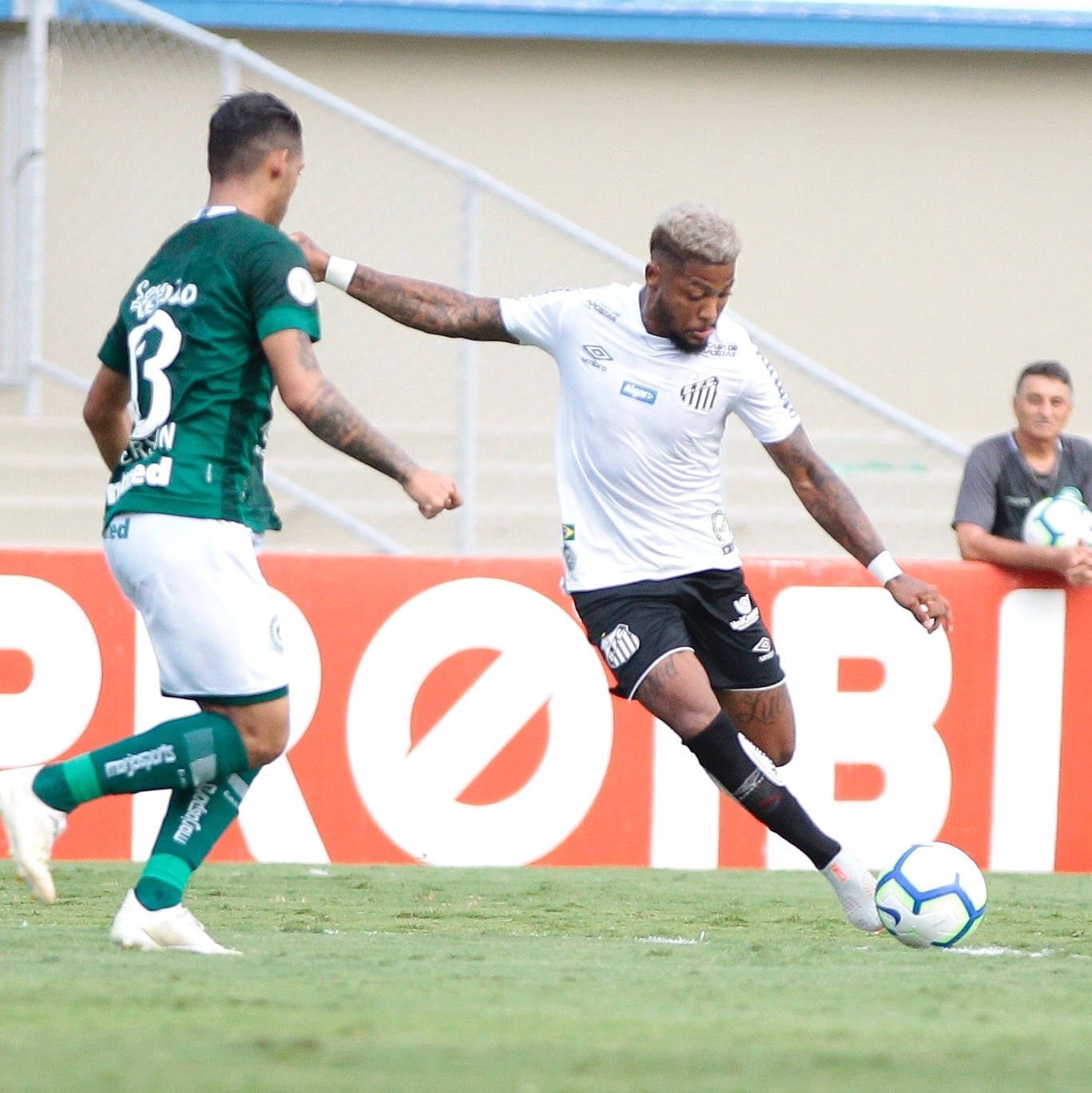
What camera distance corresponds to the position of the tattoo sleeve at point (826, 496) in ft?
18.7

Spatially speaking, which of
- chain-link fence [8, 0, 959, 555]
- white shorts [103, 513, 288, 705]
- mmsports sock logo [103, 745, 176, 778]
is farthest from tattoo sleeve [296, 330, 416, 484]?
chain-link fence [8, 0, 959, 555]

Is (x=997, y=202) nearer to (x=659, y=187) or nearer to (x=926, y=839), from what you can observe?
(x=659, y=187)

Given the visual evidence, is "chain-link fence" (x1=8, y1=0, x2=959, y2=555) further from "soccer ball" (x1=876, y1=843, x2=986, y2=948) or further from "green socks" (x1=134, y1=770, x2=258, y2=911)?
"green socks" (x1=134, y1=770, x2=258, y2=911)

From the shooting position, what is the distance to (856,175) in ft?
40.6

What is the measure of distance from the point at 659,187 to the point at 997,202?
2288 millimetres

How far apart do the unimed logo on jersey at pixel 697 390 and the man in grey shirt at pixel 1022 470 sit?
2511 mm

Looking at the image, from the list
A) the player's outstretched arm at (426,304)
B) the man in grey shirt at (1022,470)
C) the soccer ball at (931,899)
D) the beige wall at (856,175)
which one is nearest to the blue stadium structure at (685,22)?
the beige wall at (856,175)

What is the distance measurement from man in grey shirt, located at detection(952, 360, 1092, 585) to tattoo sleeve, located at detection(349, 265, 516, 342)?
110 inches

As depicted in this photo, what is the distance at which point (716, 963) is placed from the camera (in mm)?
4738

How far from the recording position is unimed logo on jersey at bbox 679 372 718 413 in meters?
5.63

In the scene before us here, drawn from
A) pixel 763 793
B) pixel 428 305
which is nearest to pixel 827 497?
pixel 763 793

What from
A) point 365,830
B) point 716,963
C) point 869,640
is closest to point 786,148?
point 869,640

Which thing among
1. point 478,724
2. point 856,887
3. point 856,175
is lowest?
point 856,887

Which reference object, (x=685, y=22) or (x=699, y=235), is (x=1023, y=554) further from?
(x=685, y=22)
